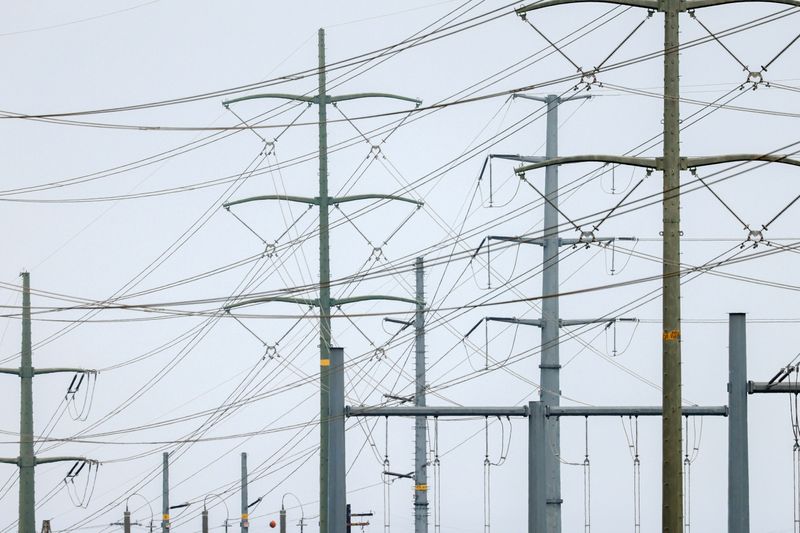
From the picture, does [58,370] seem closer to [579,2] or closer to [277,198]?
[277,198]

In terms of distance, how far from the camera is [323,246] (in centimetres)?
3962

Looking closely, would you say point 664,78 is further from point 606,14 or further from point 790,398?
point 790,398

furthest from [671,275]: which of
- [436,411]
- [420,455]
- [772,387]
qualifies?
[420,455]

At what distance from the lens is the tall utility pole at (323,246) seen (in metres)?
37.4

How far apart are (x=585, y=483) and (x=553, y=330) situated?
7403mm

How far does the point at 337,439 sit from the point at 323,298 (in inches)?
298

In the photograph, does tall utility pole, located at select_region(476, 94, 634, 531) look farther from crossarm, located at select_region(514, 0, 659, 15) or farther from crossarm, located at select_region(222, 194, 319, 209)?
crossarm, located at select_region(514, 0, 659, 15)

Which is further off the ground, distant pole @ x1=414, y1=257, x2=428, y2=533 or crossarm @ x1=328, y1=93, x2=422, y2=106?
crossarm @ x1=328, y1=93, x2=422, y2=106

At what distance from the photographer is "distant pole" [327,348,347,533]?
3294 cm

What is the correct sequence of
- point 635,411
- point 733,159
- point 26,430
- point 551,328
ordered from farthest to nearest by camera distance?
point 551,328, point 26,430, point 635,411, point 733,159

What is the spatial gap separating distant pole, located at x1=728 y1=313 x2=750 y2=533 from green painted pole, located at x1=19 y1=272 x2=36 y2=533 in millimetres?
17165

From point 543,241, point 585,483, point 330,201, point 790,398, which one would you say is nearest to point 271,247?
point 330,201

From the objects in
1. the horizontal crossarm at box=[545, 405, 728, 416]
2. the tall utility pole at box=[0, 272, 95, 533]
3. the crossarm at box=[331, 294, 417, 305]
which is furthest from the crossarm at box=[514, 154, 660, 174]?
the tall utility pole at box=[0, 272, 95, 533]

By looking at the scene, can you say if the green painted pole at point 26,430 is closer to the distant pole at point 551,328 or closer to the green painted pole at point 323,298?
the green painted pole at point 323,298
